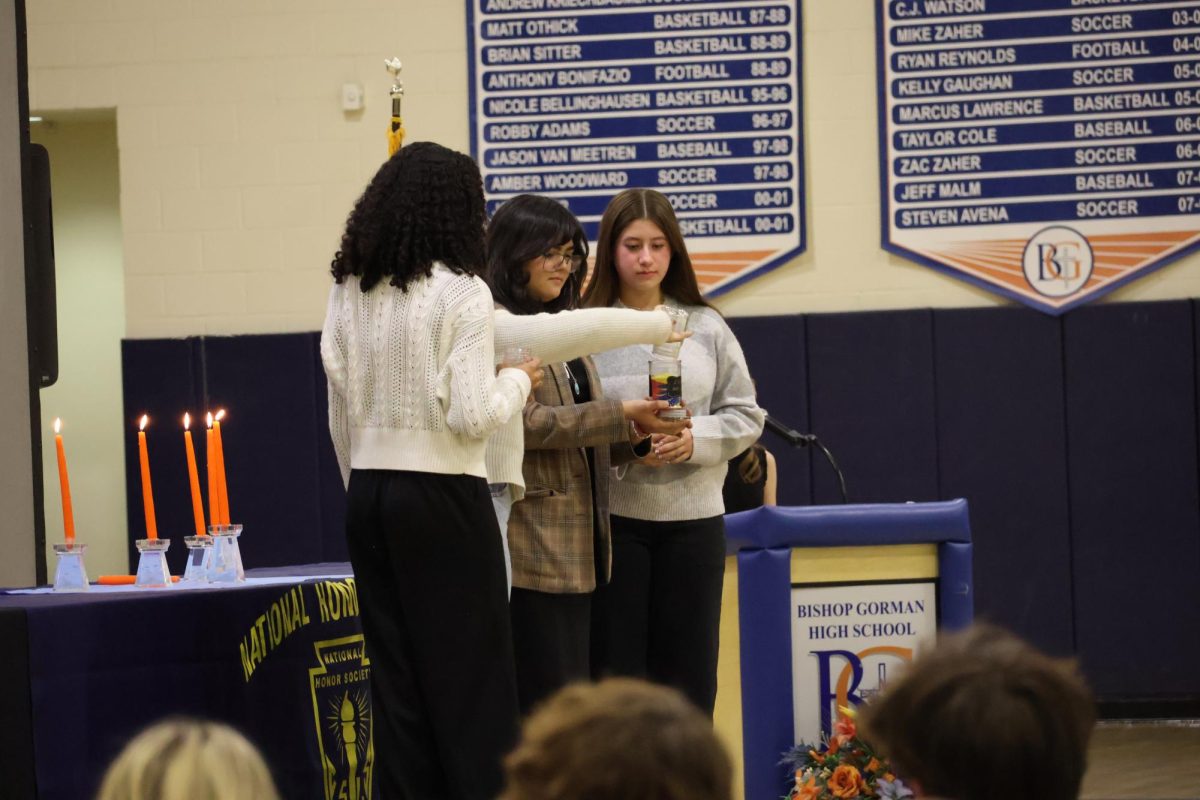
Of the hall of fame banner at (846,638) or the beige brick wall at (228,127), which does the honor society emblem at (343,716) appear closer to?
the hall of fame banner at (846,638)

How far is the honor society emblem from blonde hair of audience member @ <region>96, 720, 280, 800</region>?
188 centimetres

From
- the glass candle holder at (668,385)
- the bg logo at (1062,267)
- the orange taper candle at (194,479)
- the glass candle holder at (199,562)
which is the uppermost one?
the bg logo at (1062,267)

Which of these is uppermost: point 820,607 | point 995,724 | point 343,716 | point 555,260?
point 555,260

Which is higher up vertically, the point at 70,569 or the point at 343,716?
the point at 70,569

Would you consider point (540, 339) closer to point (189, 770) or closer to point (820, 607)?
point (820, 607)

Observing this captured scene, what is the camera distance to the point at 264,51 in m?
5.88

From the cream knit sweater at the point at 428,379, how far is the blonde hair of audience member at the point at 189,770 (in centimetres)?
124

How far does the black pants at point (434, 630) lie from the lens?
239 cm

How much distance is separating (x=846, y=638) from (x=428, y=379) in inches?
53.4

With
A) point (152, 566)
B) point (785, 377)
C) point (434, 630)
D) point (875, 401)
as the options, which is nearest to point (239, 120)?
point (785, 377)

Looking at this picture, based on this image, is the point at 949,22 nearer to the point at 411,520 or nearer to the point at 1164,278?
the point at 1164,278

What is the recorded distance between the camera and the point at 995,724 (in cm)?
121

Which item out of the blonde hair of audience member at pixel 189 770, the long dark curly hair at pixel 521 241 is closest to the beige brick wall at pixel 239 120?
the long dark curly hair at pixel 521 241

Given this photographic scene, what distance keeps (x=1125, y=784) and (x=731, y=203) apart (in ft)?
8.67
